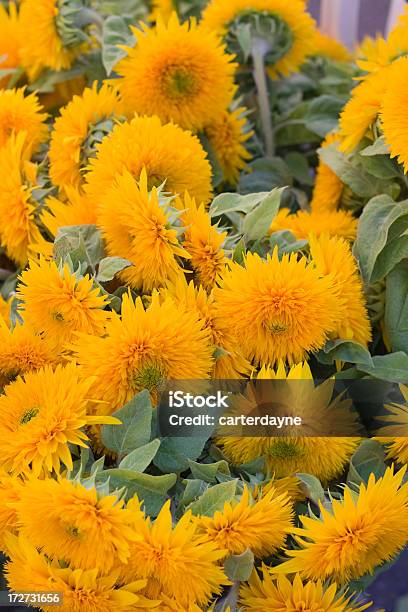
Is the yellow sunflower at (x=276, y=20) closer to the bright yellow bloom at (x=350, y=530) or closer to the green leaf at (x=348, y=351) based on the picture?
the green leaf at (x=348, y=351)

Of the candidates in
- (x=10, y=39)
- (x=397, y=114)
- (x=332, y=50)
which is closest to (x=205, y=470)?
(x=397, y=114)

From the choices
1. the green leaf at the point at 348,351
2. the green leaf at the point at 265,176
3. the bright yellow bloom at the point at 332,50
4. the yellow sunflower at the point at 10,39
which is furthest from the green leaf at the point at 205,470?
the bright yellow bloom at the point at 332,50

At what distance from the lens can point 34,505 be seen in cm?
41

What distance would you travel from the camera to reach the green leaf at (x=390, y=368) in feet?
1.71

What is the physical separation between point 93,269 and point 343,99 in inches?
14.9

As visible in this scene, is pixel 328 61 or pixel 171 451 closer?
pixel 171 451

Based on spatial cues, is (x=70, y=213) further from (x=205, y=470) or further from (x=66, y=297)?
(x=205, y=470)

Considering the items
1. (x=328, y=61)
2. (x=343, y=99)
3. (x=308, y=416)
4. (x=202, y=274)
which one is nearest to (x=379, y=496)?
(x=308, y=416)

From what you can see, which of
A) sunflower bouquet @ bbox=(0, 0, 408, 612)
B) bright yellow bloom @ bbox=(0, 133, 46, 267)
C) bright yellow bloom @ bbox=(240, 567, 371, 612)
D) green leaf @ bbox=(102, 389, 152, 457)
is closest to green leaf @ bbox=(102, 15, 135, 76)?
sunflower bouquet @ bbox=(0, 0, 408, 612)

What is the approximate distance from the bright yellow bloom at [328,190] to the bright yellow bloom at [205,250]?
0.18 metres

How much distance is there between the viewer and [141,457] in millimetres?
453

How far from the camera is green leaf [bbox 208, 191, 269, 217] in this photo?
21.6 inches

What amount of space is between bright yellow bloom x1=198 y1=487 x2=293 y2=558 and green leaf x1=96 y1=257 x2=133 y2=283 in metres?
0.16

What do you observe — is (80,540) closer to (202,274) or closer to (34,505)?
(34,505)
